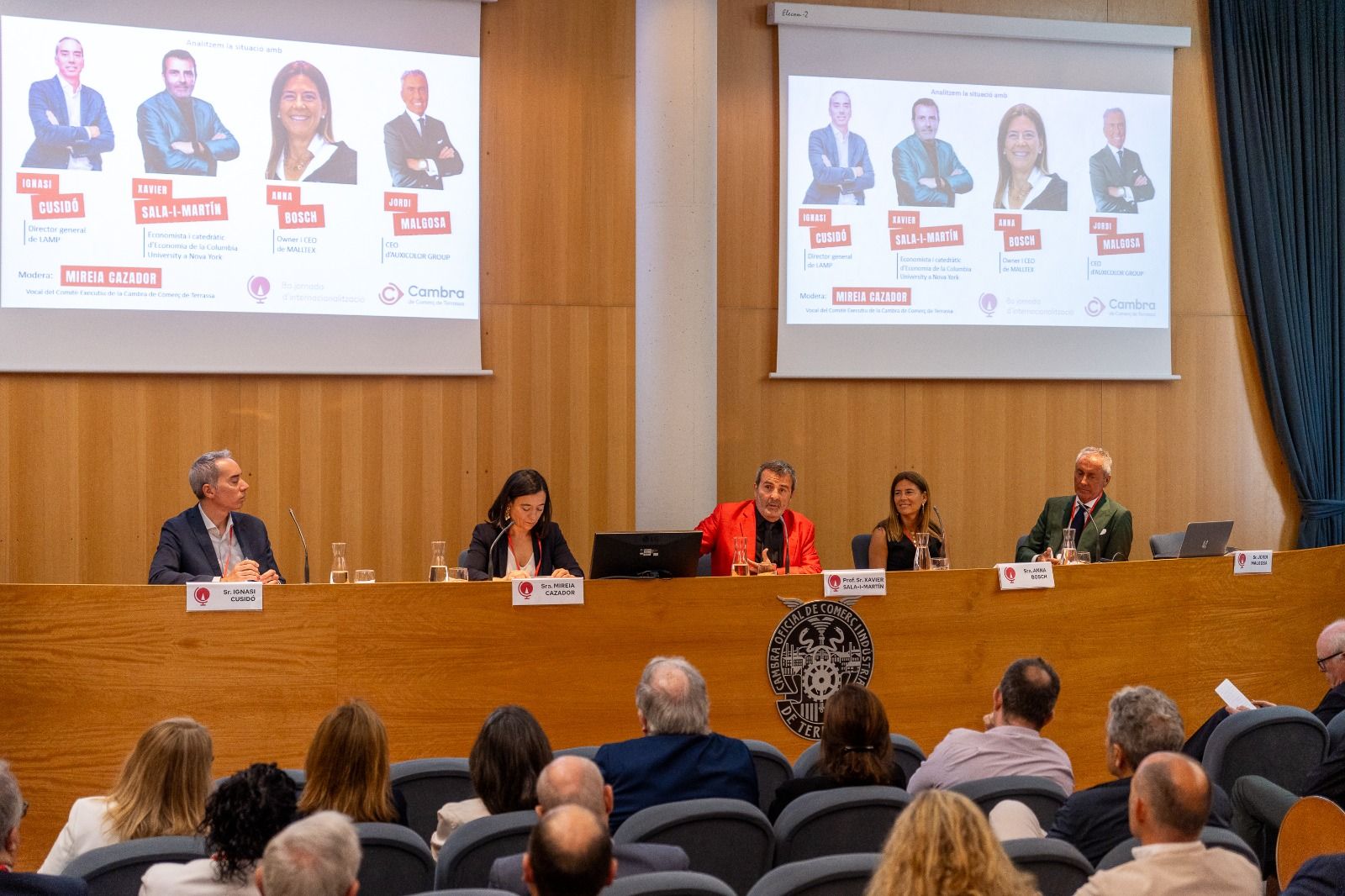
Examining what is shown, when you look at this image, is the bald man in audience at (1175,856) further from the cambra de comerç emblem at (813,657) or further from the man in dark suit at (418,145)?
the man in dark suit at (418,145)

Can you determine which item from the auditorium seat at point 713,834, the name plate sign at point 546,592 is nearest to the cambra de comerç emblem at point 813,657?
the name plate sign at point 546,592

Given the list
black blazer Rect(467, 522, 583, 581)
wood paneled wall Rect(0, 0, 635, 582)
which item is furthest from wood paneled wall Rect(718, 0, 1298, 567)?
black blazer Rect(467, 522, 583, 581)

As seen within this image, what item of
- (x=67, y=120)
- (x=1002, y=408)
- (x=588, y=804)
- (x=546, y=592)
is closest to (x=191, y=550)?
(x=546, y=592)

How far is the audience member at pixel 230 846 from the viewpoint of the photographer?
226cm

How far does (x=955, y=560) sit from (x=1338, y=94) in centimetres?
373

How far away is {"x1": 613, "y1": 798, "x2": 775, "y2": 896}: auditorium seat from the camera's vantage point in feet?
8.49

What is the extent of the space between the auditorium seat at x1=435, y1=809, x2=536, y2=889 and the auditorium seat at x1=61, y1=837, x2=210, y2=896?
0.46 meters

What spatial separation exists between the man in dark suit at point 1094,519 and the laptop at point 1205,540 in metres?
0.34

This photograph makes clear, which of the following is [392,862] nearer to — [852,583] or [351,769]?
[351,769]

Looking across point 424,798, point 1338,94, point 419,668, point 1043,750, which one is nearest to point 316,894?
point 424,798

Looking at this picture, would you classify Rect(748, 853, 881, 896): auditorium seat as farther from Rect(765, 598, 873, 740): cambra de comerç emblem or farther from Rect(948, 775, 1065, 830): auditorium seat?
Rect(765, 598, 873, 740): cambra de comerç emblem

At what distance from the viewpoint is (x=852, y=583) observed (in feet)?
15.3

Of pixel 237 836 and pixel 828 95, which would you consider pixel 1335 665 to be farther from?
pixel 828 95

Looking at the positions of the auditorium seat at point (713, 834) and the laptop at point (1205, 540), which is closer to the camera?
the auditorium seat at point (713, 834)
